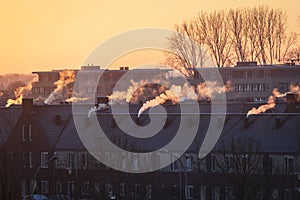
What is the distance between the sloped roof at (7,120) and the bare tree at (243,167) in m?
16.1

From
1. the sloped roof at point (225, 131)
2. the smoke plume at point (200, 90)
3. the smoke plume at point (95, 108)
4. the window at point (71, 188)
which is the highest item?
the smoke plume at point (200, 90)

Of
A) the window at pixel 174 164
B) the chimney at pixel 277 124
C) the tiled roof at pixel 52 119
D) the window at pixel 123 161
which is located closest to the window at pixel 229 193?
the window at pixel 174 164

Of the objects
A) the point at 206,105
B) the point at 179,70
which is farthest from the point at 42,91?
the point at 206,105

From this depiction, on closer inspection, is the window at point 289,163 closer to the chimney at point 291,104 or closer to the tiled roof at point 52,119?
the chimney at point 291,104

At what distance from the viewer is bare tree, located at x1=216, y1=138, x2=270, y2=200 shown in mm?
43500

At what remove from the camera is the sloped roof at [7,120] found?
61188mm

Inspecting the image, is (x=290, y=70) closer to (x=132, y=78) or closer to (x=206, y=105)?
(x=132, y=78)

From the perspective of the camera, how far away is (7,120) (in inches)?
2484

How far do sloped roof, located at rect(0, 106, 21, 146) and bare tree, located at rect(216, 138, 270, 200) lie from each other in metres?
16.1

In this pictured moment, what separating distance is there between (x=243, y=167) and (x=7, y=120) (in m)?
22.7

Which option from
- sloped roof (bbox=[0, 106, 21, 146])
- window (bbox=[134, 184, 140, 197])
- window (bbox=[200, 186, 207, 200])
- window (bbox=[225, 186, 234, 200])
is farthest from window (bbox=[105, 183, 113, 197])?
sloped roof (bbox=[0, 106, 21, 146])

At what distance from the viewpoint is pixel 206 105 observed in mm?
62781

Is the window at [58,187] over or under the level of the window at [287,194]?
over

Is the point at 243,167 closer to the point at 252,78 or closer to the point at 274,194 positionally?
the point at 274,194
